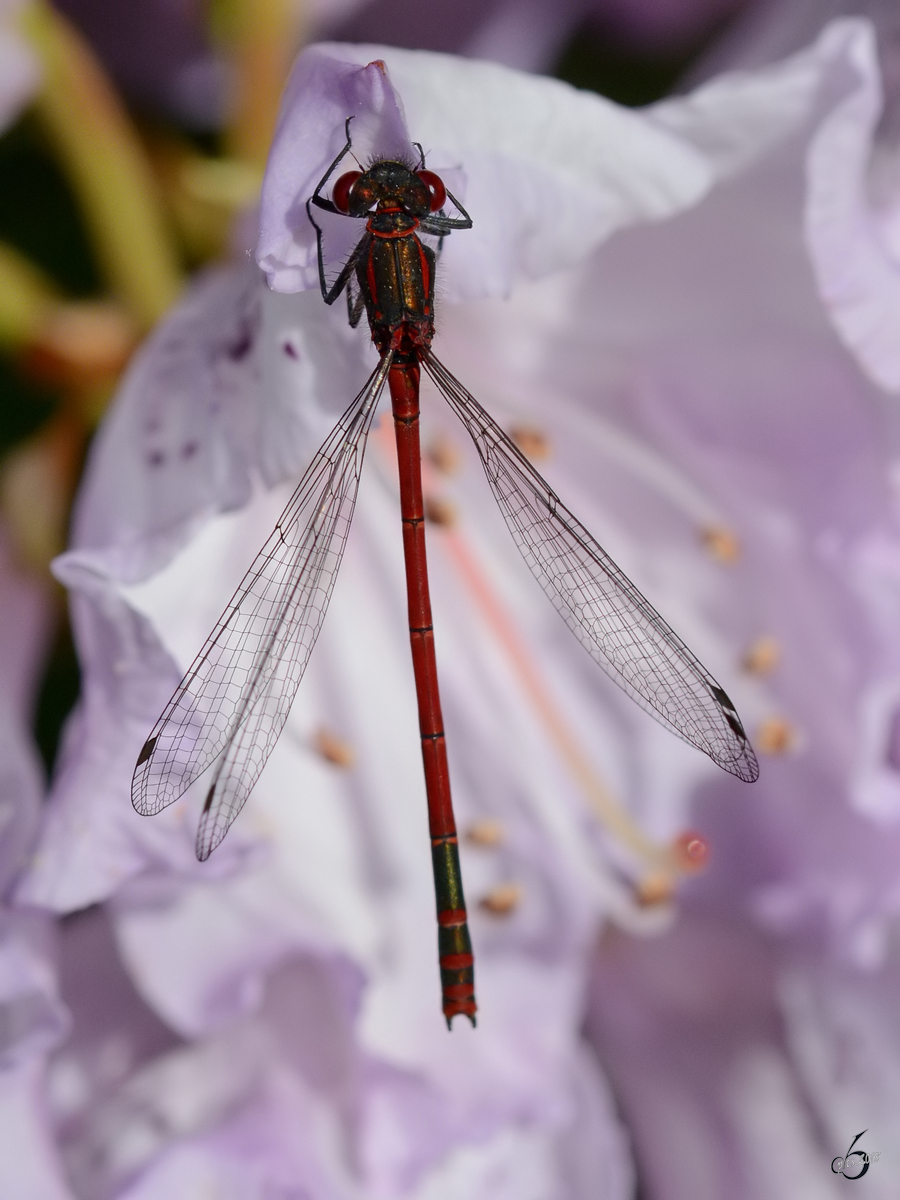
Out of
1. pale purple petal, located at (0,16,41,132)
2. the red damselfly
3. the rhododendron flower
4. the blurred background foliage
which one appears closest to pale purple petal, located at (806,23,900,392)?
the rhododendron flower

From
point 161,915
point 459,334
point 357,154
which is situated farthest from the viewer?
point 459,334

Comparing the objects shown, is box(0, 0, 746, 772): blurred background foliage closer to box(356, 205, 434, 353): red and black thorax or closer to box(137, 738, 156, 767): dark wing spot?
box(356, 205, 434, 353): red and black thorax

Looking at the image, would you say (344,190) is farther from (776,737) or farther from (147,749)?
(776,737)

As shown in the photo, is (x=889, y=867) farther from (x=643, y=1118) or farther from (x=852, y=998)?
(x=643, y=1118)

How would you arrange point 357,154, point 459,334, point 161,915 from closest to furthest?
point 357,154
point 161,915
point 459,334

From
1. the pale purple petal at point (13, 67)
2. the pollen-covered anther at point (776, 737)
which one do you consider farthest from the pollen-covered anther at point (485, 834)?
the pale purple petal at point (13, 67)

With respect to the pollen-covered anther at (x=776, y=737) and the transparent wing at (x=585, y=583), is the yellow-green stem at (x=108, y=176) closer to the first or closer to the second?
the transparent wing at (x=585, y=583)

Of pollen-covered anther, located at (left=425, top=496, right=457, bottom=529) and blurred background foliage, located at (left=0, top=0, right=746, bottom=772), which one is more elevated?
blurred background foliage, located at (left=0, top=0, right=746, bottom=772)

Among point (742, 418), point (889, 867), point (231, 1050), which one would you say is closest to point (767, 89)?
point (742, 418)
